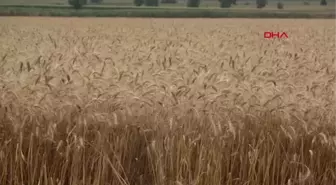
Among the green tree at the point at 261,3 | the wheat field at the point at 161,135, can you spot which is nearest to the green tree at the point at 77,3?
the green tree at the point at 261,3

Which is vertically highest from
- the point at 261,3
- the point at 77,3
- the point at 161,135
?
the point at 77,3

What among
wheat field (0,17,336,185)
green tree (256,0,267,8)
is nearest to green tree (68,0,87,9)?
green tree (256,0,267,8)

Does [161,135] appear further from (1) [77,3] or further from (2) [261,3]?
(2) [261,3]

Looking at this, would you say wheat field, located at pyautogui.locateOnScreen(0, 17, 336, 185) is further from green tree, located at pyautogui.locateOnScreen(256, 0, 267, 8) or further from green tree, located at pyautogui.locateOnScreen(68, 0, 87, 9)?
green tree, located at pyautogui.locateOnScreen(256, 0, 267, 8)

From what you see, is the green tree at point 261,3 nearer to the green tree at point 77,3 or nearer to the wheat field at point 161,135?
the green tree at point 77,3

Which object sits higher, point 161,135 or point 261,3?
point 261,3

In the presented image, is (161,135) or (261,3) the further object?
(261,3)

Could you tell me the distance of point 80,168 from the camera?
369cm

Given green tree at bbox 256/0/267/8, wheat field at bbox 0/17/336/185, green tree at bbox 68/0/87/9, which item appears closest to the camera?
wheat field at bbox 0/17/336/185

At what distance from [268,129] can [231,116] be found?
298mm

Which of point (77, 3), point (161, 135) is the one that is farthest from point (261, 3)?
point (161, 135)

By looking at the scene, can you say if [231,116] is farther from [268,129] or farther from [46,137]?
[46,137]

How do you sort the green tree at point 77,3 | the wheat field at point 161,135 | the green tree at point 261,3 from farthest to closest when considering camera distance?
the green tree at point 261,3
the green tree at point 77,3
the wheat field at point 161,135

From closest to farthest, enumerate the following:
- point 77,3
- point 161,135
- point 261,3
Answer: point 161,135 < point 77,3 < point 261,3
